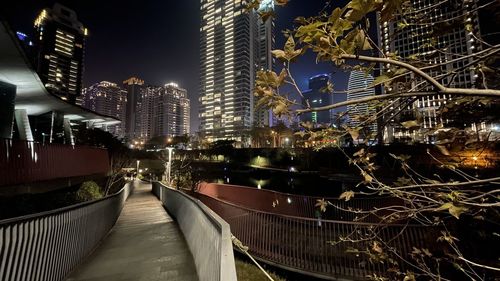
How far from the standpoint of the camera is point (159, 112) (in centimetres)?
18450

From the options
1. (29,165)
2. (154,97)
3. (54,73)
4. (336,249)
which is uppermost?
(154,97)

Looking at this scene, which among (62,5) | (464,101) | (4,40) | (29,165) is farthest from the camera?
(62,5)

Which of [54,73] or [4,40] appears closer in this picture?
[4,40]

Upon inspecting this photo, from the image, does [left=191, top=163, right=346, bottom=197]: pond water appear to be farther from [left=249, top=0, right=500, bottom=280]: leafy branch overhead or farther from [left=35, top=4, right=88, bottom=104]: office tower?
[left=35, top=4, right=88, bottom=104]: office tower

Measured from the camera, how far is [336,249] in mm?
7121

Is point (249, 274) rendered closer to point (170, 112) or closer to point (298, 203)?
point (298, 203)

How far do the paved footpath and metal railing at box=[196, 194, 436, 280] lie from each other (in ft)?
8.46

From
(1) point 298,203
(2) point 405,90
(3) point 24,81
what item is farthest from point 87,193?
(2) point 405,90

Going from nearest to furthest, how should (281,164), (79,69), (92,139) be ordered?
(92,139) < (281,164) < (79,69)

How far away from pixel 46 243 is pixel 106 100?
693 ft

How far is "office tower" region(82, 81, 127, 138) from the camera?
584ft

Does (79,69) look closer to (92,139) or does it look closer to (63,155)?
(92,139)

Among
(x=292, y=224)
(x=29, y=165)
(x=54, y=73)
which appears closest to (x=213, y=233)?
(x=292, y=224)

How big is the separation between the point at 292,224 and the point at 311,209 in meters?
3.82
